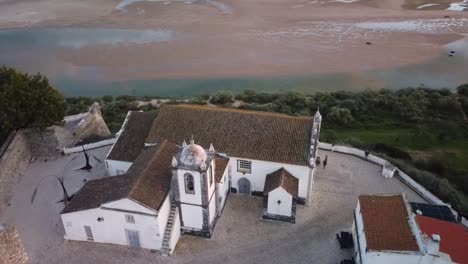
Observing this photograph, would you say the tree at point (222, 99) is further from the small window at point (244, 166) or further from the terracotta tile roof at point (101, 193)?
the terracotta tile roof at point (101, 193)

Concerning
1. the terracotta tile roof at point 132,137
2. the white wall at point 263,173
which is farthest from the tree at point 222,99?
the white wall at point 263,173

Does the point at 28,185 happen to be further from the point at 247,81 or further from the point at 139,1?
the point at 139,1

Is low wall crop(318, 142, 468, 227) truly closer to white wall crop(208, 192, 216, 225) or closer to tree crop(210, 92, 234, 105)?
white wall crop(208, 192, 216, 225)

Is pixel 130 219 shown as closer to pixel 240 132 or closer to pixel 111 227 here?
pixel 111 227

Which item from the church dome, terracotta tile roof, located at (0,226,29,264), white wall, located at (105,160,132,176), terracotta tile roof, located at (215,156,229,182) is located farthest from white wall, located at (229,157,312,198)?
terracotta tile roof, located at (0,226,29,264)

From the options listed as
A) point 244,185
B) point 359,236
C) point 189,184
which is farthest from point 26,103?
point 359,236

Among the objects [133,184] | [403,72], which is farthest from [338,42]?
[133,184]
